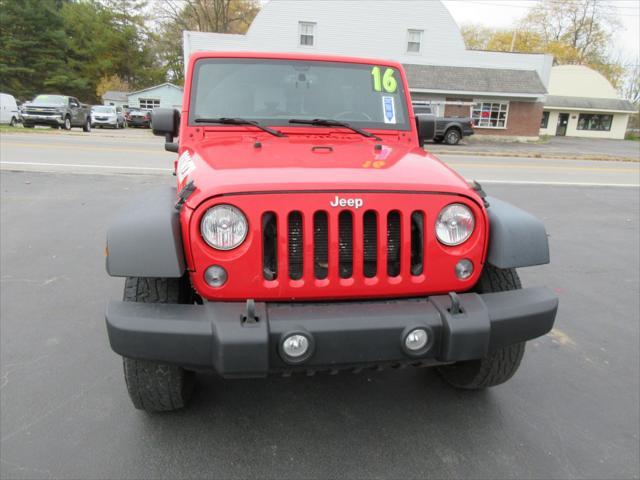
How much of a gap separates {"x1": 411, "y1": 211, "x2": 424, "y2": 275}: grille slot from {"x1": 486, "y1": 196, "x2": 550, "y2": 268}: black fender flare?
1.11ft

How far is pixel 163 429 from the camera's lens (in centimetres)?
240

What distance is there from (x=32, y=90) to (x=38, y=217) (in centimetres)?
5220

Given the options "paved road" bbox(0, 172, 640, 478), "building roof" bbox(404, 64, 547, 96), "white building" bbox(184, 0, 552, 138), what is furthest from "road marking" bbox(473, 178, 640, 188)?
"building roof" bbox(404, 64, 547, 96)

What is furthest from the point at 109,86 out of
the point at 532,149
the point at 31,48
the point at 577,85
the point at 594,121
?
the point at 594,121

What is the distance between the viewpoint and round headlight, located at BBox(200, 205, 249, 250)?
78.4 inches

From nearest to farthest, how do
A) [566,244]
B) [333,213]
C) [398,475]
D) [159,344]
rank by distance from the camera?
[159,344]
[333,213]
[398,475]
[566,244]

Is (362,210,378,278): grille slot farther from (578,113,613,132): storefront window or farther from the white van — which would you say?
(578,113,613,132): storefront window

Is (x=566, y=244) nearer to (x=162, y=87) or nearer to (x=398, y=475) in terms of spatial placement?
(x=398, y=475)

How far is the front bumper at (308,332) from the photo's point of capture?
1.86 metres

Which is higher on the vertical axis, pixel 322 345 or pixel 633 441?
pixel 322 345

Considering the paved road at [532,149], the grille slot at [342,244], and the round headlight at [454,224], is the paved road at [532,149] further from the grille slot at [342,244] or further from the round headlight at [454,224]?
the grille slot at [342,244]

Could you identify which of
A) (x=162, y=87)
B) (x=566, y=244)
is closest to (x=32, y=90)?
(x=162, y=87)

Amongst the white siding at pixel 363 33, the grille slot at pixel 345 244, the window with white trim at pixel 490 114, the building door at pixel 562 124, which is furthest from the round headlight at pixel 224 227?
the building door at pixel 562 124

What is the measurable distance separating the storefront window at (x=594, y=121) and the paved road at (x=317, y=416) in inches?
1910
